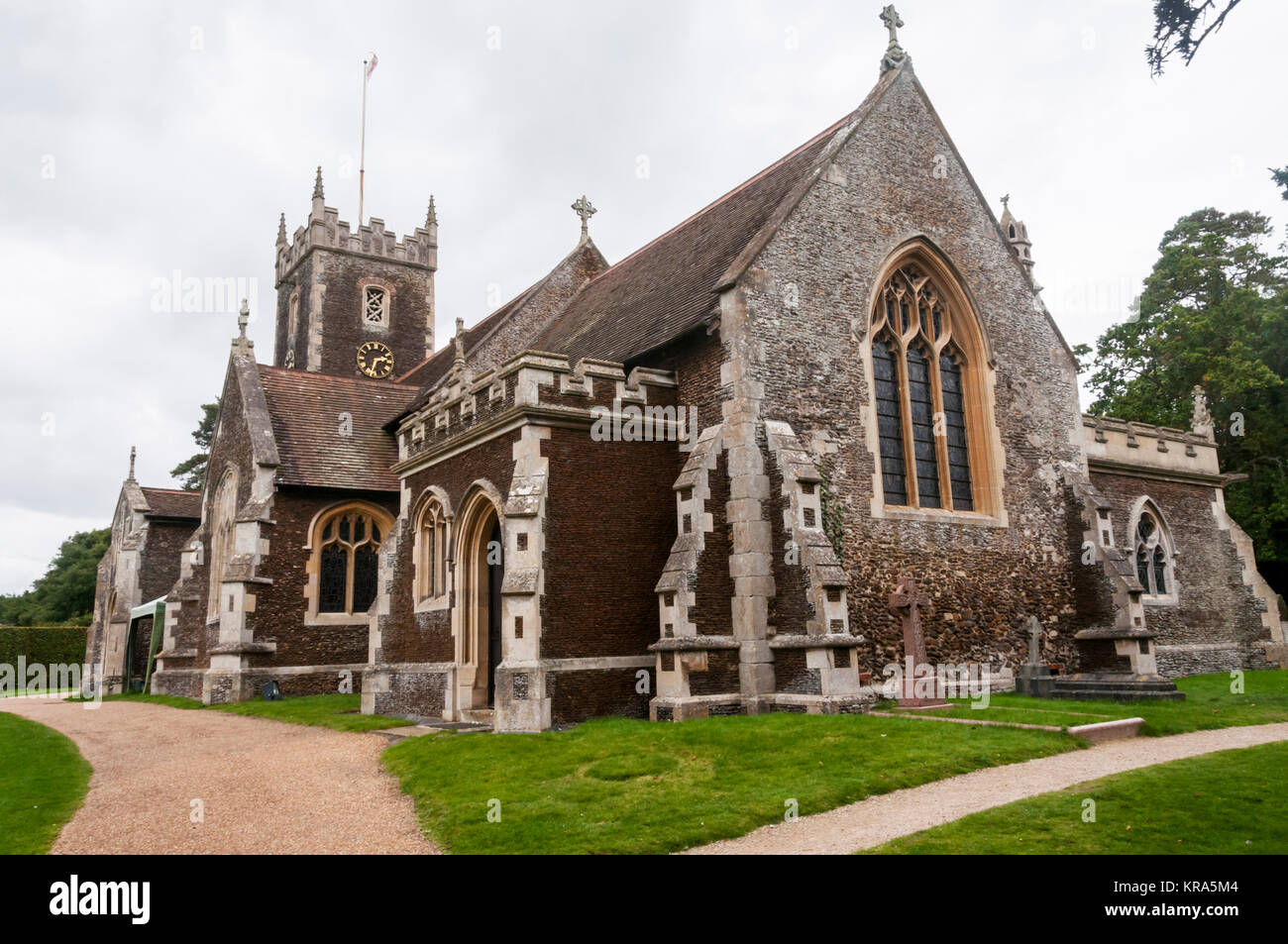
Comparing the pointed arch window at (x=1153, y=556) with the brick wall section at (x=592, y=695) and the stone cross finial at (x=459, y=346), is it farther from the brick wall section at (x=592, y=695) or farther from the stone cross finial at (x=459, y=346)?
the stone cross finial at (x=459, y=346)

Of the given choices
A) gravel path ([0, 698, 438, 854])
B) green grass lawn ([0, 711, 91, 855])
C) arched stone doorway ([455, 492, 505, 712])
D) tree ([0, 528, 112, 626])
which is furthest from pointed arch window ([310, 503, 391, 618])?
tree ([0, 528, 112, 626])

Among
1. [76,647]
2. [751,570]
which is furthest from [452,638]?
[76,647]

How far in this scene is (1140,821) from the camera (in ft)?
22.6

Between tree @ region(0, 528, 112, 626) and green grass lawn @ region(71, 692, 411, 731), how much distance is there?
3760 centimetres

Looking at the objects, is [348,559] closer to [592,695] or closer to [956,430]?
[592,695]

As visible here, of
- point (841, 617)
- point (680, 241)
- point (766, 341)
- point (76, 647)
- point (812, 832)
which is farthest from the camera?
point (76, 647)

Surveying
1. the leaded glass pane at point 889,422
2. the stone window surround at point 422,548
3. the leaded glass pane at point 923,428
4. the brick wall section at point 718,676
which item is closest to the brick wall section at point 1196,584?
the leaded glass pane at point 923,428

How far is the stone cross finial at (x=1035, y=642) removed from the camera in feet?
53.7

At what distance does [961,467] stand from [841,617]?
571 cm

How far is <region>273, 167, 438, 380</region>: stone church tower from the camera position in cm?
3441

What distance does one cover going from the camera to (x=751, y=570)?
1334cm

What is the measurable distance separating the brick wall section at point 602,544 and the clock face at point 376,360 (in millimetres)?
22686

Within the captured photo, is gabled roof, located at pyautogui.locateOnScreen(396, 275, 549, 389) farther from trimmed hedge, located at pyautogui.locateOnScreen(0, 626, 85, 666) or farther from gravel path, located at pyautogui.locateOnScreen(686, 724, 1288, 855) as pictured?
trimmed hedge, located at pyautogui.locateOnScreen(0, 626, 85, 666)
